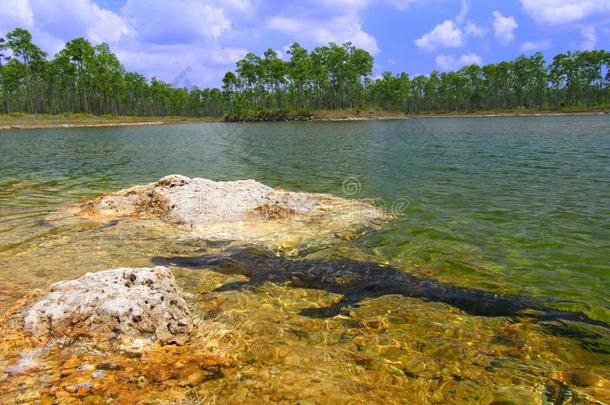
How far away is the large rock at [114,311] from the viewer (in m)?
4.66

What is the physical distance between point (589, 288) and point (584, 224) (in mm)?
3996

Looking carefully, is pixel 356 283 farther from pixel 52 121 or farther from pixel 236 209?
pixel 52 121

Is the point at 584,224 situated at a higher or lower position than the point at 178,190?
lower

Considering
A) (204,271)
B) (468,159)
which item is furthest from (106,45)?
(204,271)

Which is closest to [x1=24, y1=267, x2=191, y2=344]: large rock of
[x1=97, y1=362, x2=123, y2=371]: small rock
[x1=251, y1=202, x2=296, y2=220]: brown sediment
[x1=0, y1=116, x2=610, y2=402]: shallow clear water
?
[x1=97, y1=362, x2=123, y2=371]: small rock

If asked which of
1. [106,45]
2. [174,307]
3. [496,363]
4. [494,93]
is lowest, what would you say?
[496,363]

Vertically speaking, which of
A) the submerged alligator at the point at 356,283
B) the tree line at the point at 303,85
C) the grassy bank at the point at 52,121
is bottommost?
the submerged alligator at the point at 356,283

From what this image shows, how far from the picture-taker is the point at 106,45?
106m

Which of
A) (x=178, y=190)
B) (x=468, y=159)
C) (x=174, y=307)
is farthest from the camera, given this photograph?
(x=468, y=159)

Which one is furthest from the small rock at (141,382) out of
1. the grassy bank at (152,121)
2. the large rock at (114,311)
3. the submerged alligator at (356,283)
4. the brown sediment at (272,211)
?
the grassy bank at (152,121)

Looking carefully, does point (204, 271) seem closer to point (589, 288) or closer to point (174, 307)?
point (174, 307)

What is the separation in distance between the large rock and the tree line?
110053mm

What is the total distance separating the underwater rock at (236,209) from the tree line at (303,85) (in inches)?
4056

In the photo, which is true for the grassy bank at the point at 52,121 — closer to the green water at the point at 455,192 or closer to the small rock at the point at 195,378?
the green water at the point at 455,192
